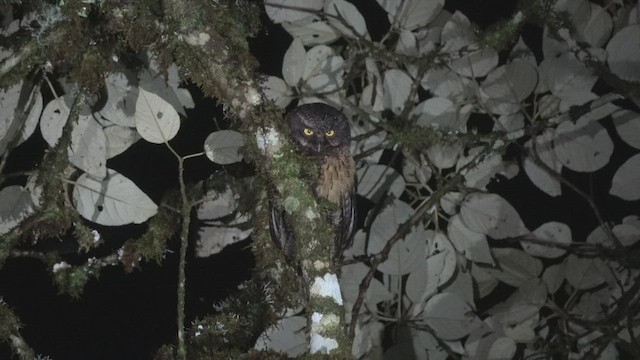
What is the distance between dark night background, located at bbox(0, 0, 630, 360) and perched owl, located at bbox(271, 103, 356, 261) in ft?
1.66

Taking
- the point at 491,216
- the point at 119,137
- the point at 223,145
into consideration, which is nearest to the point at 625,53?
the point at 491,216

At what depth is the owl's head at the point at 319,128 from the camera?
1663 mm

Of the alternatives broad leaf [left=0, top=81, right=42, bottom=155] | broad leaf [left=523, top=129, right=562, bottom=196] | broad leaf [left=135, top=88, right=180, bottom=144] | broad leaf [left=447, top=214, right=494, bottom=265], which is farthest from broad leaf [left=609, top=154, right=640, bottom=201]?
broad leaf [left=0, top=81, right=42, bottom=155]

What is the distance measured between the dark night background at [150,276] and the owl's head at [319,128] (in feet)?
1.63

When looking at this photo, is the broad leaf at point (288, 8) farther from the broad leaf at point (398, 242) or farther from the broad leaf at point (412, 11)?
the broad leaf at point (398, 242)

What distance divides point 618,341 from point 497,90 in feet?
2.64

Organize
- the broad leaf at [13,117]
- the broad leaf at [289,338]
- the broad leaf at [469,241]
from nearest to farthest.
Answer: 1. the broad leaf at [13,117]
2. the broad leaf at [289,338]
3. the broad leaf at [469,241]

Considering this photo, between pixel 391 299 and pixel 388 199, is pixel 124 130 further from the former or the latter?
pixel 391 299

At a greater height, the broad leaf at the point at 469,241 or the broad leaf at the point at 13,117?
the broad leaf at the point at 13,117

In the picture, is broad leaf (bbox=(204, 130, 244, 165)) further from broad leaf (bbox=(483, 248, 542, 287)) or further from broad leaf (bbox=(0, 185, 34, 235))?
broad leaf (bbox=(483, 248, 542, 287))

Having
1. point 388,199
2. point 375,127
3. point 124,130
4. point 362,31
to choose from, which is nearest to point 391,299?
point 388,199

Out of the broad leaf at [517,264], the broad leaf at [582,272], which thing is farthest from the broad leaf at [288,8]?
the broad leaf at [582,272]

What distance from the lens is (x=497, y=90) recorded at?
1601mm

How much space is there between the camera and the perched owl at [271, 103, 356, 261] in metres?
1.67
